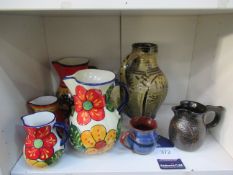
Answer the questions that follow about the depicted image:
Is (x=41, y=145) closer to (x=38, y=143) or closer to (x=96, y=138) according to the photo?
(x=38, y=143)

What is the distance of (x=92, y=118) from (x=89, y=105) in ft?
0.10

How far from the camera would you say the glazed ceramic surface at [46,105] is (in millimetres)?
552

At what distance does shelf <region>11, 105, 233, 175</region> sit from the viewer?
18.2 inches

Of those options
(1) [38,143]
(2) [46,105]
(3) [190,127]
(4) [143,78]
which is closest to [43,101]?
(2) [46,105]

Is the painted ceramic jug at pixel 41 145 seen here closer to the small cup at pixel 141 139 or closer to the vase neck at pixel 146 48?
the small cup at pixel 141 139

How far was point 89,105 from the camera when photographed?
1.55ft

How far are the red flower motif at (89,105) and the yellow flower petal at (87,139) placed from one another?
25 millimetres

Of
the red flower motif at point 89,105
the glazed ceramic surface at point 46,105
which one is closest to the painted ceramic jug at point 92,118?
the red flower motif at point 89,105

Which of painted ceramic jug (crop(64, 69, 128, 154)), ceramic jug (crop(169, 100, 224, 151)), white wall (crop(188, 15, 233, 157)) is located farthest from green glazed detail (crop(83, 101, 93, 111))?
white wall (crop(188, 15, 233, 157))

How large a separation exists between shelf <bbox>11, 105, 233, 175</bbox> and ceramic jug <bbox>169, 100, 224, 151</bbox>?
0.03m
